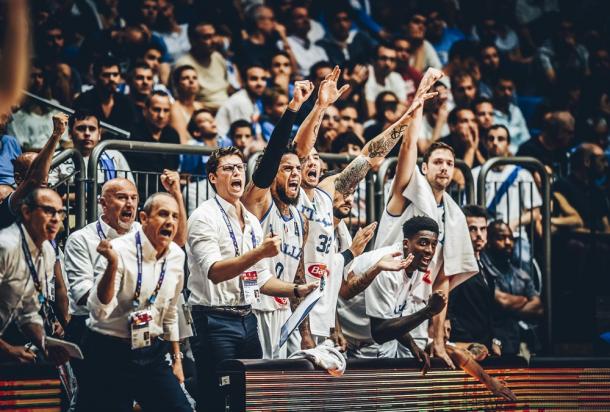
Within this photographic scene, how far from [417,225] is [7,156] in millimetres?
3221

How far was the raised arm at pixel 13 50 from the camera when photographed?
3209mm

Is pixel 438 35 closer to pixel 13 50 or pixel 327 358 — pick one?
pixel 327 358

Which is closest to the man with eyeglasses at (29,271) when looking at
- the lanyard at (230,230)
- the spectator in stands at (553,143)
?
the lanyard at (230,230)

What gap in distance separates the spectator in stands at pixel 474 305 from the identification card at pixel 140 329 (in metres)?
3.14

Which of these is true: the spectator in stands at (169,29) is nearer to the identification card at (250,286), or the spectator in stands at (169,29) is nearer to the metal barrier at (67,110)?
the metal barrier at (67,110)

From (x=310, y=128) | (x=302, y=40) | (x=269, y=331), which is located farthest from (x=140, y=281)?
(x=302, y=40)

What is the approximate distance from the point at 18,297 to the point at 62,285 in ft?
1.41

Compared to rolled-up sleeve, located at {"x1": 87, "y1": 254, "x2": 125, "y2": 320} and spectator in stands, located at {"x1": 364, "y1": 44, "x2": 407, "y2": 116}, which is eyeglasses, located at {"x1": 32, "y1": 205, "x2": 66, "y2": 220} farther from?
spectator in stands, located at {"x1": 364, "y1": 44, "x2": 407, "y2": 116}

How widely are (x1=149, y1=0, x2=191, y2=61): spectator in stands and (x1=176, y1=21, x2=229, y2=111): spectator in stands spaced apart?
363 millimetres

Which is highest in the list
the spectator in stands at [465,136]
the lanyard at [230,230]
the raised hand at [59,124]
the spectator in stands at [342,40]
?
the spectator in stands at [342,40]

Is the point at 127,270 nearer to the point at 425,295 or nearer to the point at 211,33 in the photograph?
the point at 425,295

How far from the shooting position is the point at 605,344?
1012cm

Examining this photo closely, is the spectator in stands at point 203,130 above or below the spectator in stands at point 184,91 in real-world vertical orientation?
below

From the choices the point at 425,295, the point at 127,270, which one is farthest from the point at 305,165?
the point at 127,270
